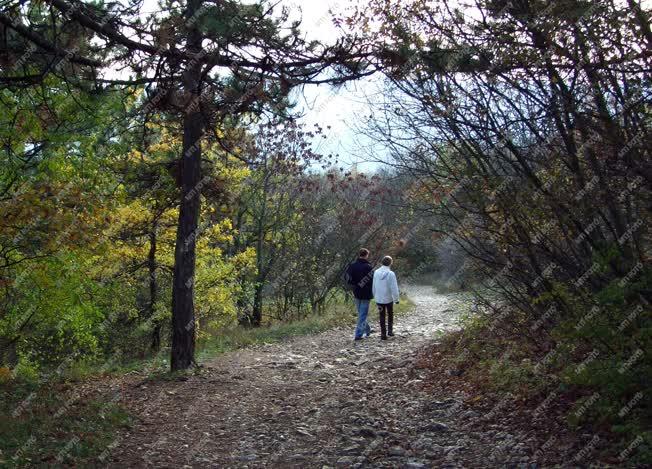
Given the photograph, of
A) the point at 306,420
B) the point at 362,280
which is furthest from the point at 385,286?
the point at 306,420

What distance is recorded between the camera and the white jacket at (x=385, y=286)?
12.6 meters

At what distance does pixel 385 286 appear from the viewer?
41.4ft

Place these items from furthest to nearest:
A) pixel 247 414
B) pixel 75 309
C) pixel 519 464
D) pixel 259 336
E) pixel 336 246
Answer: pixel 336 246 → pixel 259 336 → pixel 75 309 → pixel 247 414 → pixel 519 464

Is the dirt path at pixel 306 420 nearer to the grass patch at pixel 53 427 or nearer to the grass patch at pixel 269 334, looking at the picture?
the grass patch at pixel 53 427

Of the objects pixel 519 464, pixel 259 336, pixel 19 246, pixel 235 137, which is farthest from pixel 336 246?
pixel 519 464

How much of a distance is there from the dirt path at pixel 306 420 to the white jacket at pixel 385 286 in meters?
1.68

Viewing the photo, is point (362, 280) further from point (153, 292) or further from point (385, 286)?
point (153, 292)

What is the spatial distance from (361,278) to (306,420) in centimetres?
582

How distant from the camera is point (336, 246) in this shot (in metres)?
24.2

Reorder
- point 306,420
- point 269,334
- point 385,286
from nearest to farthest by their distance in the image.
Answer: point 306,420, point 385,286, point 269,334

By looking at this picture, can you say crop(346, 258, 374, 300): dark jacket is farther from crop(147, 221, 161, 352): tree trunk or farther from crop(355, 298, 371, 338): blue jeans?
crop(147, 221, 161, 352): tree trunk

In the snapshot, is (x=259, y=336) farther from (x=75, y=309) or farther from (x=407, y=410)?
(x=407, y=410)

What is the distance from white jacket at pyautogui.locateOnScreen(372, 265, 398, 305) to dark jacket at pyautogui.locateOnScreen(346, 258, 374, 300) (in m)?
0.20

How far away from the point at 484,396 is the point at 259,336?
406 inches
